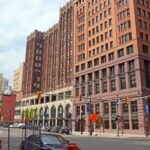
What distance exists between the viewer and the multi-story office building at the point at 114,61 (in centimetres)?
6172

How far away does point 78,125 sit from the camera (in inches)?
3135

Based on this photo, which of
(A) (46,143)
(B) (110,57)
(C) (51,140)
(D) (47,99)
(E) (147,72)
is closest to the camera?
(A) (46,143)

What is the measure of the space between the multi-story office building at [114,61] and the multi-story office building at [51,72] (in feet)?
58.7

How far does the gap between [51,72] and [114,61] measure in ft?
211

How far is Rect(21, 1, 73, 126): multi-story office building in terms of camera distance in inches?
3917

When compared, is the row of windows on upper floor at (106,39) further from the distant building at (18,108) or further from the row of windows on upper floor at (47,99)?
the distant building at (18,108)

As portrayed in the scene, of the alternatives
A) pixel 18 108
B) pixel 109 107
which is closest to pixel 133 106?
pixel 109 107

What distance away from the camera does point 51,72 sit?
425 ft

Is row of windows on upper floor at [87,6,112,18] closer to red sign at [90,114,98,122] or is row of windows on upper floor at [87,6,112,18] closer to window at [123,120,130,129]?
red sign at [90,114,98,122]

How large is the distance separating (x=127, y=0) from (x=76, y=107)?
118ft

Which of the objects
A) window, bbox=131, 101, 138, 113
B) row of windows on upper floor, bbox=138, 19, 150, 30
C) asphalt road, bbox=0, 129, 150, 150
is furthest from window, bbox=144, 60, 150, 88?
asphalt road, bbox=0, 129, 150, 150

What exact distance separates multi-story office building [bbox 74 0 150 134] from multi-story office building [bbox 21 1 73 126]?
1788 cm

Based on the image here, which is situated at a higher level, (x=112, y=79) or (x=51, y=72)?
(x=51, y=72)

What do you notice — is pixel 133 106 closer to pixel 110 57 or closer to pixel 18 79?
pixel 110 57
